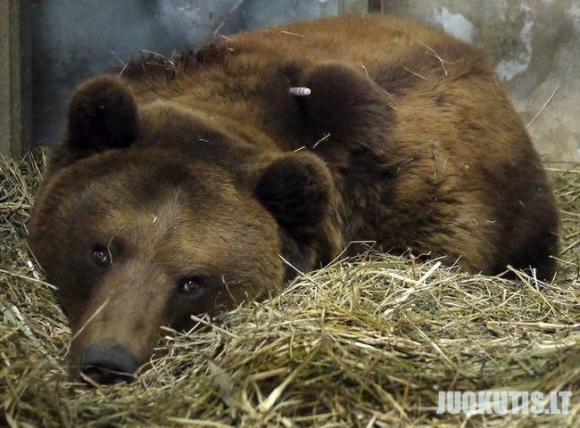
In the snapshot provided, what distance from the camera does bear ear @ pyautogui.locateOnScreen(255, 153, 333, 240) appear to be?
5.04m

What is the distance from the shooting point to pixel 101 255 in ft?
15.8

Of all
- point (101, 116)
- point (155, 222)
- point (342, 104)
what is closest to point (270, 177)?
point (155, 222)

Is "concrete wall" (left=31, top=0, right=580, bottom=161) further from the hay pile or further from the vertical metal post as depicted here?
the hay pile

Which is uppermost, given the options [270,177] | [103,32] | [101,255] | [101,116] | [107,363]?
[101,116]

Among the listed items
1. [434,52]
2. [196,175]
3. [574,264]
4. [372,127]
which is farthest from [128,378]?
[574,264]

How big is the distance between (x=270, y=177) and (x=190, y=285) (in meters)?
0.68

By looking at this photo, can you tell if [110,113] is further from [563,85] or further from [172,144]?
[563,85]

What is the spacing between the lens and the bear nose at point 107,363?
4234mm

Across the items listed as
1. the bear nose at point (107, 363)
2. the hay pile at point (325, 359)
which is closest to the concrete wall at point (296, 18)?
the hay pile at point (325, 359)

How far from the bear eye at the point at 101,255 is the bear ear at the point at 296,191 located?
0.83 m

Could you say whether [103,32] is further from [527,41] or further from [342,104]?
[527,41]

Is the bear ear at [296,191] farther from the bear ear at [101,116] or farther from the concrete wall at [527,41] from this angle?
the concrete wall at [527,41]

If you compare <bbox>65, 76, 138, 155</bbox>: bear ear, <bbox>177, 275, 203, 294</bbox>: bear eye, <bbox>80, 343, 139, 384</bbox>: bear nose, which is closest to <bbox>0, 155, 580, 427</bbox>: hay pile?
<bbox>80, 343, 139, 384</bbox>: bear nose

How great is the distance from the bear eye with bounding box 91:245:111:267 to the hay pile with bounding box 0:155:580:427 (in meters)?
0.41
